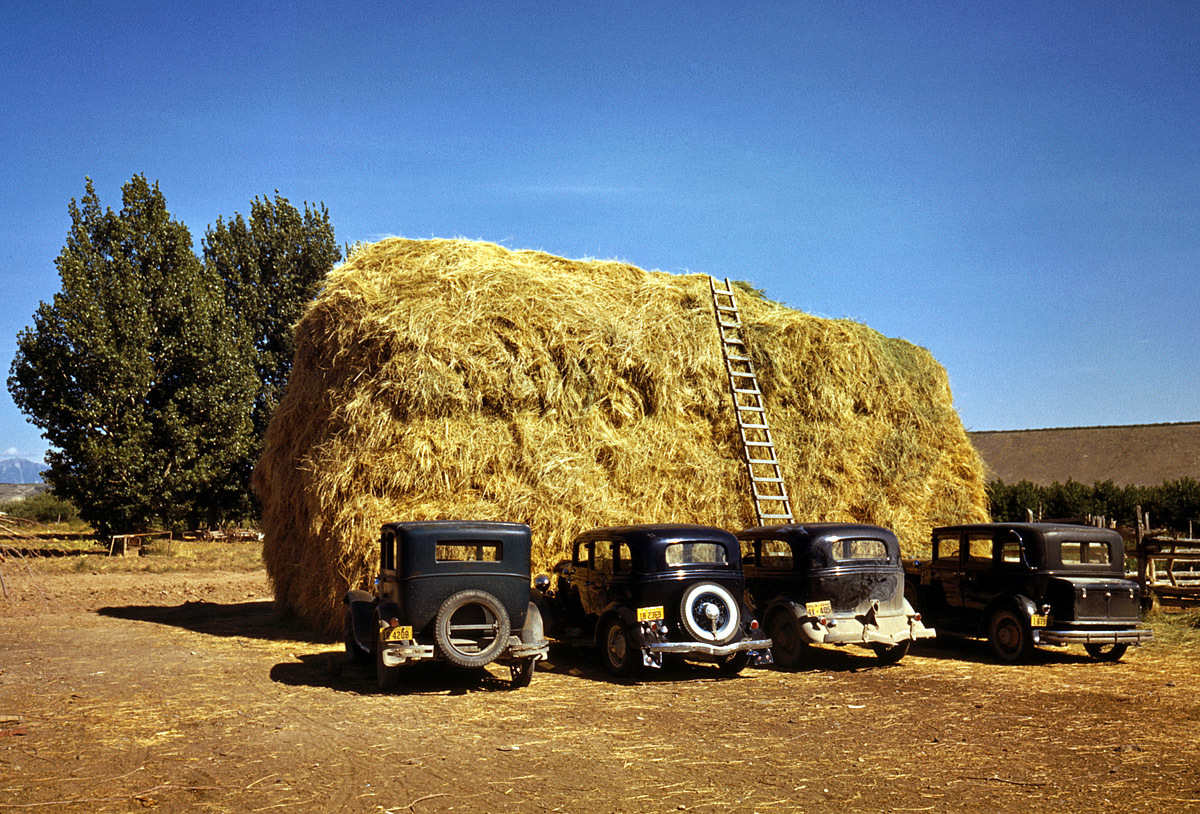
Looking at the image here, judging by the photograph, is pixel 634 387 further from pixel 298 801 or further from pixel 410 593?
pixel 298 801

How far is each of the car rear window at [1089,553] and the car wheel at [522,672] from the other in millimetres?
7275

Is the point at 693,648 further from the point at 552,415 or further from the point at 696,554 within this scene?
the point at 552,415

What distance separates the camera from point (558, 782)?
5922mm

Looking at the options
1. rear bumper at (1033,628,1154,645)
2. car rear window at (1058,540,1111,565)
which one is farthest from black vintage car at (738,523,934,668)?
car rear window at (1058,540,1111,565)

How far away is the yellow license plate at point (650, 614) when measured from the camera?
9.77m

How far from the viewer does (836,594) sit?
10781 millimetres

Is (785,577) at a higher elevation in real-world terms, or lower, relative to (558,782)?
higher

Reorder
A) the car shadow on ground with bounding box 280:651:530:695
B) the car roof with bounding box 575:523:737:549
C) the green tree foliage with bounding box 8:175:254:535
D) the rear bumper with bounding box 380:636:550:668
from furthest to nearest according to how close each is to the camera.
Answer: the green tree foliage with bounding box 8:175:254:535, the car roof with bounding box 575:523:737:549, the car shadow on ground with bounding box 280:651:530:695, the rear bumper with bounding box 380:636:550:668

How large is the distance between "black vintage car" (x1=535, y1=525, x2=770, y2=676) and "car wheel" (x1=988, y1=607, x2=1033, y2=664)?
11.6ft

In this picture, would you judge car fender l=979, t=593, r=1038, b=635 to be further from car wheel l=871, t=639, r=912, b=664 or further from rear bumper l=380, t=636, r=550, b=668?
rear bumper l=380, t=636, r=550, b=668

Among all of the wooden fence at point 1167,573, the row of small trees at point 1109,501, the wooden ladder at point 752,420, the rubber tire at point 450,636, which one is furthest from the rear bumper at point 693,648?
the row of small trees at point 1109,501

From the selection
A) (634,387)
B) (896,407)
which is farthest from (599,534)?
(896,407)

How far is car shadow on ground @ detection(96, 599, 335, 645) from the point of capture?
44.4ft

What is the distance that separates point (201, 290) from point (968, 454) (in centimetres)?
2761
